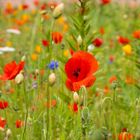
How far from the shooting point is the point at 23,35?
5.58m

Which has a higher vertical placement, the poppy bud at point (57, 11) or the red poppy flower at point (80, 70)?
the poppy bud at point (57, 11)

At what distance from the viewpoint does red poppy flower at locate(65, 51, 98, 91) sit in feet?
5.20

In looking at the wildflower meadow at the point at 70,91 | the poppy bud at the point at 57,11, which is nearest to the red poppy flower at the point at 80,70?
the wildflower meadow at the point at 70,91

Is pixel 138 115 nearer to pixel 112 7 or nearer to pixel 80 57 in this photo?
pixel 80 57

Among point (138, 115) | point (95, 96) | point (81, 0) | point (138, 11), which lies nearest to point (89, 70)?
point (138, 115)

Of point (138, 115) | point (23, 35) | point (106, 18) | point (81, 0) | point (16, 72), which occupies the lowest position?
point (138, 115)

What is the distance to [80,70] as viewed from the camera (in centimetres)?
164

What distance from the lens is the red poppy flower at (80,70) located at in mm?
1584

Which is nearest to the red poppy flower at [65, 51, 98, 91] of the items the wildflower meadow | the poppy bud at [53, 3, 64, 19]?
the wildflower meadow

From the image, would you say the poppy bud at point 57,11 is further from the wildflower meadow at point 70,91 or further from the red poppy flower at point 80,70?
the red poppy flower at point 80,70

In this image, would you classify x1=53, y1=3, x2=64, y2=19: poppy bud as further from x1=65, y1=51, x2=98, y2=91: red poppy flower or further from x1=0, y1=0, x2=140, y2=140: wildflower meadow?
x1=65, y1=51, x2=98, y2=91: red poppy flower

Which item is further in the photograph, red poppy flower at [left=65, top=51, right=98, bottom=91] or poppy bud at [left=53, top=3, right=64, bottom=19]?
poppy bud at [left=53, top=3, right=64, bottom=19]

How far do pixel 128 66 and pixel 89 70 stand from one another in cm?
228

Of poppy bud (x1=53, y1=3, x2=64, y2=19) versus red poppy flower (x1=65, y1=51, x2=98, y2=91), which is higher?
poppy bud (x1=53, y1=3, x2=64, y2=19)
